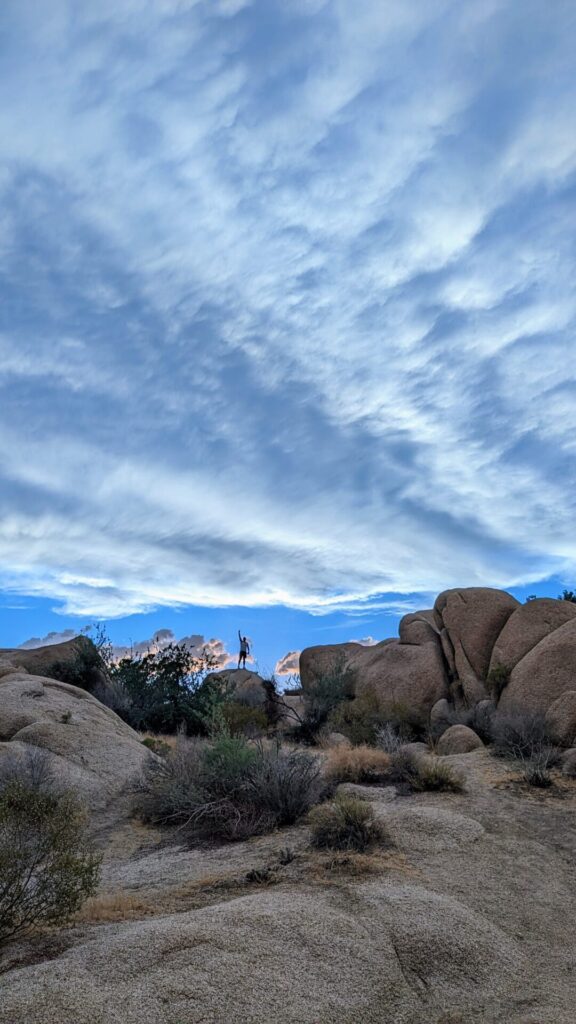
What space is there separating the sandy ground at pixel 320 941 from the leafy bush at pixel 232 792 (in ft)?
2.97

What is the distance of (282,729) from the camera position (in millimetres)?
23500

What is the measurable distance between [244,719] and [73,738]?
920 centimetres

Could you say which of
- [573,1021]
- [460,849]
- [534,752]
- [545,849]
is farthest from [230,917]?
[534,752]

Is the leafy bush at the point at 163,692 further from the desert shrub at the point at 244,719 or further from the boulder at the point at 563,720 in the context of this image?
the boulder at the point at 563,720

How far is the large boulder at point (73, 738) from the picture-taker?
40.4ft

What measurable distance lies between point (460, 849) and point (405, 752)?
4.36 metres

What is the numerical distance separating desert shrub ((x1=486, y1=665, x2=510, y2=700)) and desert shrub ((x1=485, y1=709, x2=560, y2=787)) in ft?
12.8

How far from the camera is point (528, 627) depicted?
20844 millimetres

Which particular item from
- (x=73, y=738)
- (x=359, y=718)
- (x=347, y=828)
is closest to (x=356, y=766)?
(x=347, y=828)

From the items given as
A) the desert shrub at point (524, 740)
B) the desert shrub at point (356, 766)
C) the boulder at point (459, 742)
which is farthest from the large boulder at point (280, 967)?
the boulder at point (459, 742)

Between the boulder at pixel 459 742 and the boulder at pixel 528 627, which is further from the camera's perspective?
the boulder at pixel 528 627

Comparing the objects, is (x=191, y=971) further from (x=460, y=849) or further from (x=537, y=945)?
(x=460, y=849)

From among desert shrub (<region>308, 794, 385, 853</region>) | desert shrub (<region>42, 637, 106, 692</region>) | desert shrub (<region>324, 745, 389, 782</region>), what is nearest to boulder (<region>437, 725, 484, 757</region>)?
desert shrub (<region>324, 745, 389, 782</region>)

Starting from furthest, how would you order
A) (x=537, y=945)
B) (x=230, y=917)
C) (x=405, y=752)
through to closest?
1. (x=405, y=752)
2. (x=537, y=945)
3. (x=230, y=917)
